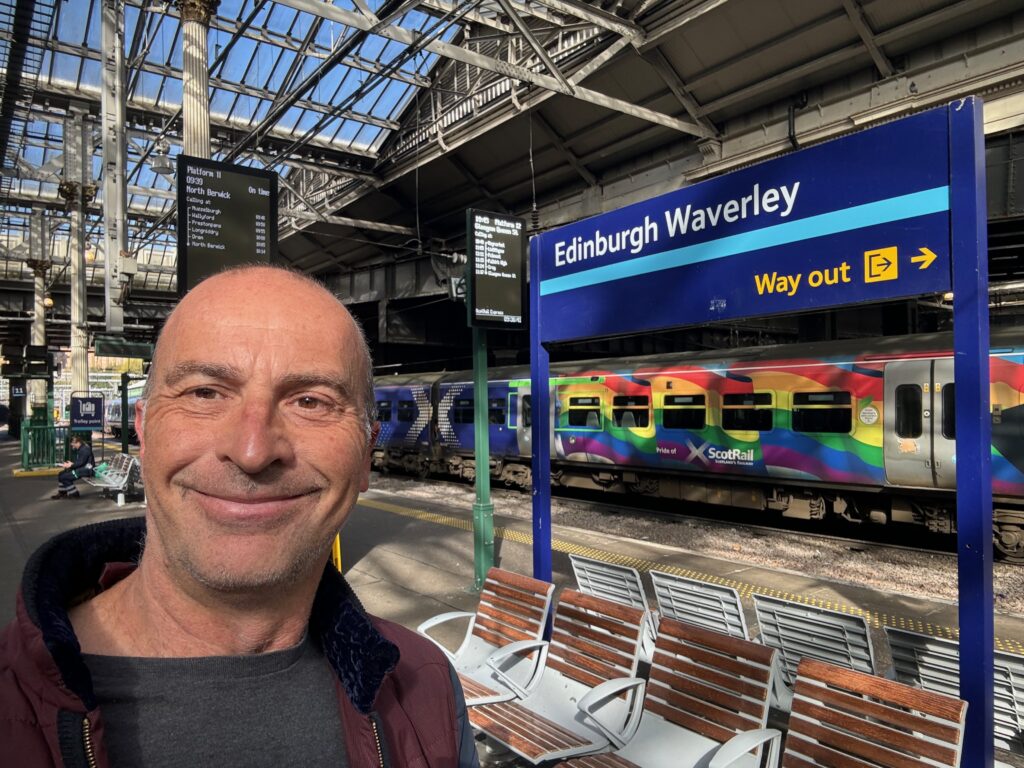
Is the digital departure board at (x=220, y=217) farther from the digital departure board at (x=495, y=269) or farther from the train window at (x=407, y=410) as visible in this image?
the train window at (x=407, y=410)

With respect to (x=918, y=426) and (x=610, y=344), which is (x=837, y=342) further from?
(x=610, y=344)

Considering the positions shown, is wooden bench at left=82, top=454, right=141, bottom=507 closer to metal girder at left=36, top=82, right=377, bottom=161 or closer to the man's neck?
metal girder at left=36, top=82, right=377, bottom=161

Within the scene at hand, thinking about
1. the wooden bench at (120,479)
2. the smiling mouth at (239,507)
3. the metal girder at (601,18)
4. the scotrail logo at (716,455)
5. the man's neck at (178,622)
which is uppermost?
the metal girder at (601,18)

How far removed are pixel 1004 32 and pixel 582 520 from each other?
36.7 feet

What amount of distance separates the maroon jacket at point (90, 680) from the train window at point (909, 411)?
9817mm

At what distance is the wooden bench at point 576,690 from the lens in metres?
3.40

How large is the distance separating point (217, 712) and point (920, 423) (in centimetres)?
1038

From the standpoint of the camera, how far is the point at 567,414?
47.7ft

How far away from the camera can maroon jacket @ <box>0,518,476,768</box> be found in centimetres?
95

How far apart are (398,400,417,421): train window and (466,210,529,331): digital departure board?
41.9 feet

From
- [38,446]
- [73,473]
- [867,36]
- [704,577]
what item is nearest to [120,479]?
[73,473]

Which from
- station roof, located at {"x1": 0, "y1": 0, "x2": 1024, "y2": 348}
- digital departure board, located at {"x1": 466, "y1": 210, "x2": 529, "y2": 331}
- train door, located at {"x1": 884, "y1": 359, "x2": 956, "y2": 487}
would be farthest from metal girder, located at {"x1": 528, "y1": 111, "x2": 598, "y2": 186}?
digital departure board, located at {"x1": 466, "y1": 210, "x2": 529, "y2": 331}

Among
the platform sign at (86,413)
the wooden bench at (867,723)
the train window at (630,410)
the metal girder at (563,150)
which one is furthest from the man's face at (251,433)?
the platform sign at (86,413)

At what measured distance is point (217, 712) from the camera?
3.76ft
